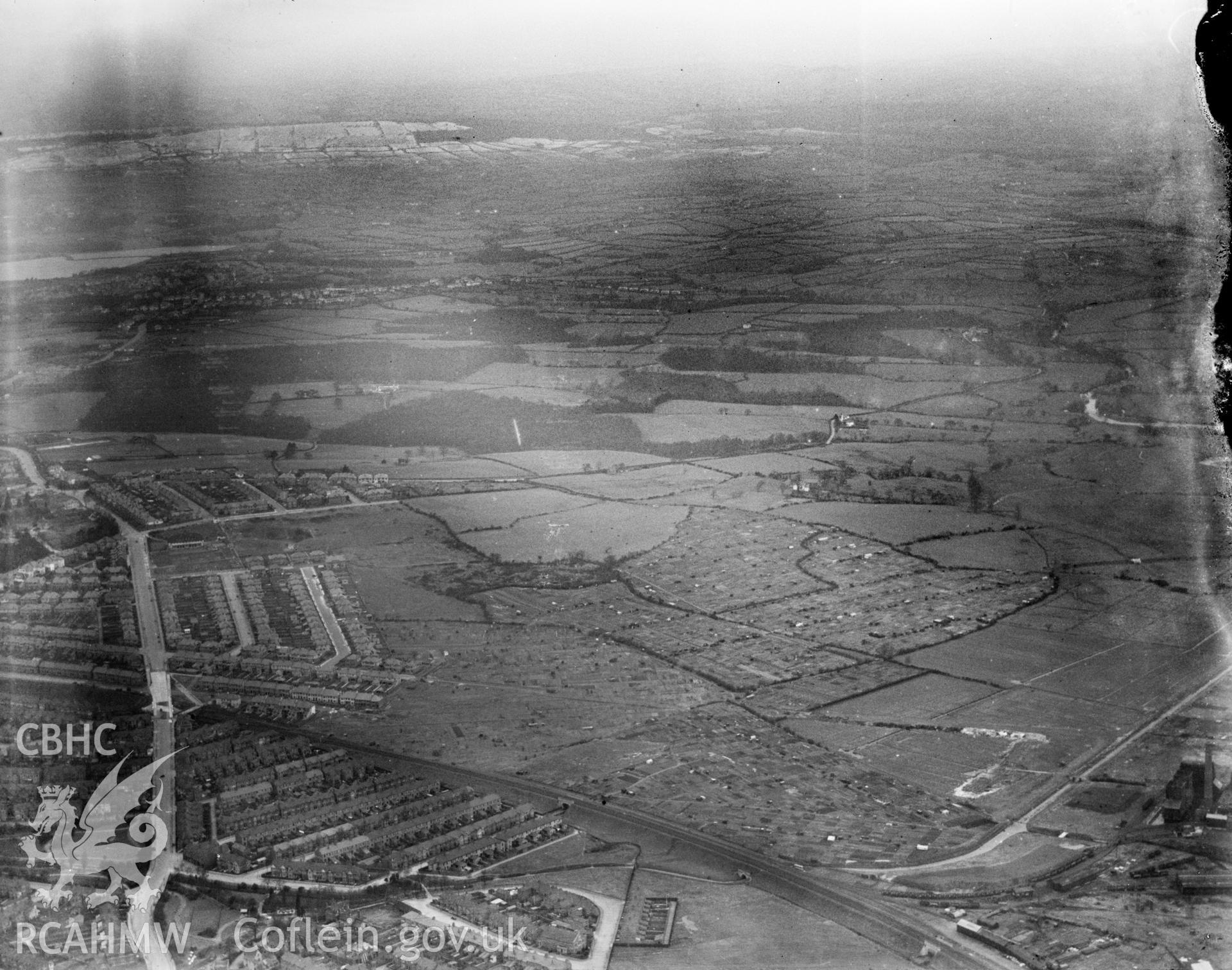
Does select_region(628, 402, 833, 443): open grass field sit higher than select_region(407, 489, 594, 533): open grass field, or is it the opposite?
select_region(628, 402, 833, 443): open grass field

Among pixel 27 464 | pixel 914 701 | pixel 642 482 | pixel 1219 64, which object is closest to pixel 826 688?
pixel 914 701

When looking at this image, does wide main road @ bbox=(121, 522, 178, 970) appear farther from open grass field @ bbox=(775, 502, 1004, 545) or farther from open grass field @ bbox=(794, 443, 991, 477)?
open grass field @ bbox=(794, 443, 991, 477)

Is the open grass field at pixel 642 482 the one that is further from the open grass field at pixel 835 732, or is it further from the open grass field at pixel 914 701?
the open grass field at pixel 835 732

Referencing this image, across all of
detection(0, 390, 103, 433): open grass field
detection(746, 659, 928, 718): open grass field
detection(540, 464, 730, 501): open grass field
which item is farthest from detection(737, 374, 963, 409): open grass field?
detection(0, 390, 103, 433): open grass field

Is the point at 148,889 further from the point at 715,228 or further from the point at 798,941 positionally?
the point at 715,228

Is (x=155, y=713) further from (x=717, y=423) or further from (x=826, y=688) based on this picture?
(x=717, y=423)

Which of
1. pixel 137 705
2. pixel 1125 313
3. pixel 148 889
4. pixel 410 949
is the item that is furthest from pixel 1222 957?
pixel 1125 313

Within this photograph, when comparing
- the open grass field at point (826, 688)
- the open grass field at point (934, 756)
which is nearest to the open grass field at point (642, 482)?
the open grass field at point (826, 688)
